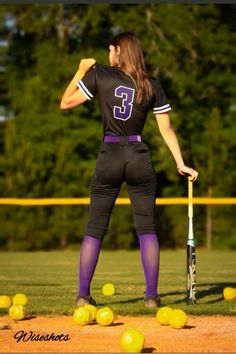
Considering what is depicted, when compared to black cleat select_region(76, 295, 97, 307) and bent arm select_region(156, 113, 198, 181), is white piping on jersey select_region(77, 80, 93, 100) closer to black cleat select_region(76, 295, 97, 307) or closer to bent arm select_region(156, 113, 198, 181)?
bent arm select_region(156, 113, 198, 181)

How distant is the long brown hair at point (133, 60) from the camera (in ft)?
24.3

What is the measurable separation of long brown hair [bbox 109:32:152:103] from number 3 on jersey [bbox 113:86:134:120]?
3.2 inches

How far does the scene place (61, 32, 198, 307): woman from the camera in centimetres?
738

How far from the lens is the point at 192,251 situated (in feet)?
25.5

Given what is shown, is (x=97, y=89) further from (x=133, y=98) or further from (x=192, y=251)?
(x=192, y=251)

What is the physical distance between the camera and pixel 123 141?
7.41 meters

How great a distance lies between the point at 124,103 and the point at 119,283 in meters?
3.77

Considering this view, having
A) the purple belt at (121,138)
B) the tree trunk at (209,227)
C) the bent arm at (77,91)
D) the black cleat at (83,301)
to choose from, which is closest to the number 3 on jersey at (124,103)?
the purple belt at (121,138)

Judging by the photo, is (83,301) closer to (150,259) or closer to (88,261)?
(88,261)

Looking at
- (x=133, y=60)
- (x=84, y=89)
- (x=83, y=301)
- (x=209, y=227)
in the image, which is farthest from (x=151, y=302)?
(x=209, y=227)

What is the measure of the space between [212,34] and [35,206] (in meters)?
8.01

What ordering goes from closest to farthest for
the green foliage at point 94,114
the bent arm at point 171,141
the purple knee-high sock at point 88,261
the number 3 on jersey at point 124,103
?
the number 3 on jersey at point 124,103 → the purple knee-high sock at point 88,261 → the bent arm at point 171,141 → the green foliage at point 94,114

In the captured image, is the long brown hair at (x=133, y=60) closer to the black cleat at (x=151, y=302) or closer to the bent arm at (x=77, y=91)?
the bent arm at (x=77, y=91)

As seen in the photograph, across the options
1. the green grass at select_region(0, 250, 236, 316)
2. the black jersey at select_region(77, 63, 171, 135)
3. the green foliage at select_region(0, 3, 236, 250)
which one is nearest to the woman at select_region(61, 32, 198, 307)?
the black jersey at select_region(77, 63, 171, 135)
